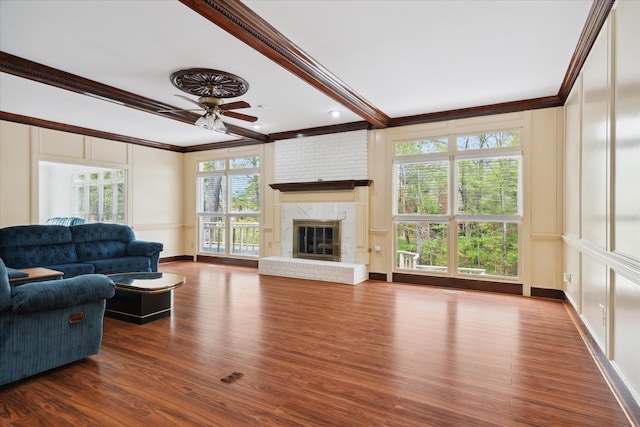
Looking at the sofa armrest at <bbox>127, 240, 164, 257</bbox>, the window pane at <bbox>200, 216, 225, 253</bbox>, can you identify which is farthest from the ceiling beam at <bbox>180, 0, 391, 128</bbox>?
the window pane at <bbox>200, 216, 225, 253</bbox>

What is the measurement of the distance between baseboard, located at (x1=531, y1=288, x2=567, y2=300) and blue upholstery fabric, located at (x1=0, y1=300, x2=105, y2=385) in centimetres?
524

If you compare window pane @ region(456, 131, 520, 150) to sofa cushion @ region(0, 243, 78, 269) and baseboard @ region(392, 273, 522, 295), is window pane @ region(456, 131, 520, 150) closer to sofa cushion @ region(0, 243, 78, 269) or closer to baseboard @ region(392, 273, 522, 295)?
baseboard @ region(392, 273, 522, 295)

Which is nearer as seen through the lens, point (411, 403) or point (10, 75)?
point (411, 403)

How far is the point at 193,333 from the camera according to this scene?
3.33m

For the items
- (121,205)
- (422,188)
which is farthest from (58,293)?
(121,205)

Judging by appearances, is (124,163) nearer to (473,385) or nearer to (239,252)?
(239,252)

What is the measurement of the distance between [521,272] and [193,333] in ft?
14.6

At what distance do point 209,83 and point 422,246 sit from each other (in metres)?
3.97

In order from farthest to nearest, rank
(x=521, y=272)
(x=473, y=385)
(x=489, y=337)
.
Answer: (x=521, y=272), (x=489, y=337), (x=473, y=385)

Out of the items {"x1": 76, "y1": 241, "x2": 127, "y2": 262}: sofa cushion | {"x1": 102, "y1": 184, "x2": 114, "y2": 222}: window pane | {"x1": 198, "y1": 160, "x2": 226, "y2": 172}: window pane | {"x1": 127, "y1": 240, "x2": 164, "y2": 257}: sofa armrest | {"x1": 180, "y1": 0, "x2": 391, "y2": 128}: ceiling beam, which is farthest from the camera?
{"x1": 198, "y1": 160, "x2": 226, "y2": 172}: window pane

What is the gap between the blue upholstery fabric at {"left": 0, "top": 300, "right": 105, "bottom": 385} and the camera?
7.32 ft

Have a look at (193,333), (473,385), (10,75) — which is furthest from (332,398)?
(10,75)

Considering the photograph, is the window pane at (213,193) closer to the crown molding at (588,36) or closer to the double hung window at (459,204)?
the double hung window at (459,204)

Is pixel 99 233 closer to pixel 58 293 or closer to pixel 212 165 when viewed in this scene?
pixel 212 165
